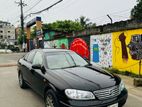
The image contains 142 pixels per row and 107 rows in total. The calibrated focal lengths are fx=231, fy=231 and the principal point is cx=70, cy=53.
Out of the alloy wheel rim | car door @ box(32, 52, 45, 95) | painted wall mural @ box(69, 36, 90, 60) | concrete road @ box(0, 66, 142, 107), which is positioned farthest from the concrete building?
the alloy wheel rim

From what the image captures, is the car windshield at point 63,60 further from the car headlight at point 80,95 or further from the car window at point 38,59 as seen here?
the car headlight at point 80,95

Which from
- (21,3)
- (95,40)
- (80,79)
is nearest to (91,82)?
(80,79)

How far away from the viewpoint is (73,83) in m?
4.73

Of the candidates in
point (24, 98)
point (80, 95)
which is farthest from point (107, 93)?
point (24, 98)

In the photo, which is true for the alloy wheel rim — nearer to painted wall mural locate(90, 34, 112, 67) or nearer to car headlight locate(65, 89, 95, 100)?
car headlight locate(65, 89, 95, 100)

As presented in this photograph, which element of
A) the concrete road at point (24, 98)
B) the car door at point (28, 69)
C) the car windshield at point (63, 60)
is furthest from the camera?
the car door at point (28, 69)

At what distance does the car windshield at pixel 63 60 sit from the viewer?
5.97 metres

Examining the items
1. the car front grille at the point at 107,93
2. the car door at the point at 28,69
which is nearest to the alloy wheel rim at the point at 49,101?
the car front grille at the point at 107,93

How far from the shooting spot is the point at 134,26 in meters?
10.1

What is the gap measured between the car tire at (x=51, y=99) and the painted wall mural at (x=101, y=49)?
24.0ft

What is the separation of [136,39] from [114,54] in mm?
1866

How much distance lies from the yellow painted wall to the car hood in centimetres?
501

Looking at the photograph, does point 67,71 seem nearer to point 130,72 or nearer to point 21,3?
point 130,72

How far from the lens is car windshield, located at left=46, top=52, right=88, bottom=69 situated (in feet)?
19.6
